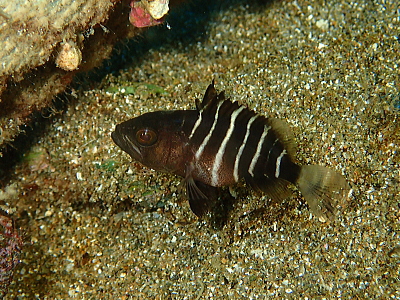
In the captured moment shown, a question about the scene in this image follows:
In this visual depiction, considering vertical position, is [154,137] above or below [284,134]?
below

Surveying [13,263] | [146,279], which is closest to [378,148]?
[146,279]

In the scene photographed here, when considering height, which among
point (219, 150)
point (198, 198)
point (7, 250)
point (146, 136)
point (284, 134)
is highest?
point (284, 134)

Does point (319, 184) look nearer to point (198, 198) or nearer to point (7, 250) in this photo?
point (198, 198)

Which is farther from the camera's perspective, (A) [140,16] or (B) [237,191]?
(B) [237,191]

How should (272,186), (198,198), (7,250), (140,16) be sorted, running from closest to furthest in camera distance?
(198,198) → (272,186) → (140,16) → (7,250)

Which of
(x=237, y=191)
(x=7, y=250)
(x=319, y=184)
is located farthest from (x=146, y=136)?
(x=7, y=250)

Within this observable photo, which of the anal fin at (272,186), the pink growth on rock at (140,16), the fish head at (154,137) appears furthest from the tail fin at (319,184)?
the pink growth on rock at (140,16)
